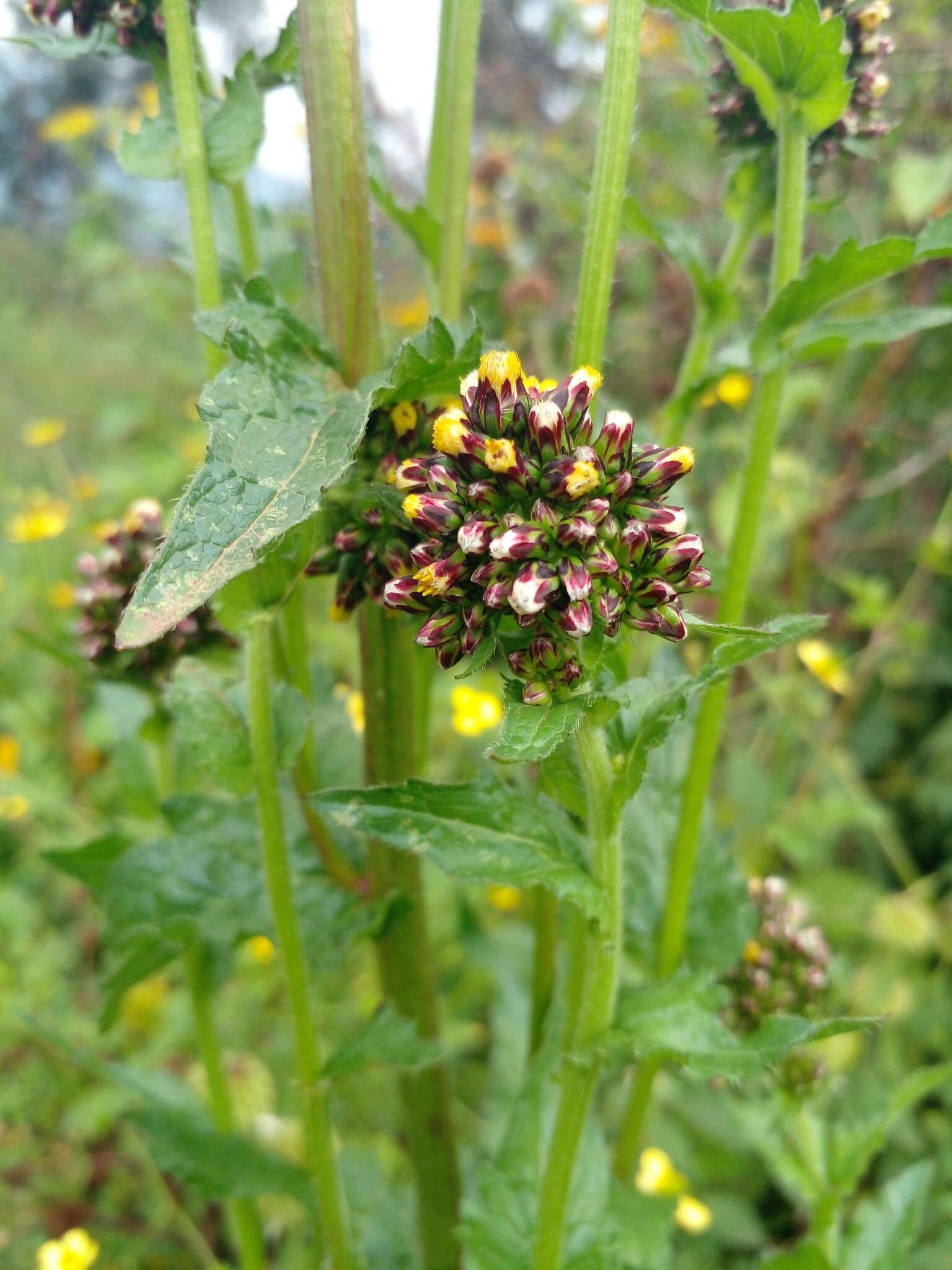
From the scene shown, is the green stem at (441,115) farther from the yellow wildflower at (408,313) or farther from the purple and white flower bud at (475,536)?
the yellow wildflower at (408,313)

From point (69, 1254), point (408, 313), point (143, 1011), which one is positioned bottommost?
point (69, 1254)

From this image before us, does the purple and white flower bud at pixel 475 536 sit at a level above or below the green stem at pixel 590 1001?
above

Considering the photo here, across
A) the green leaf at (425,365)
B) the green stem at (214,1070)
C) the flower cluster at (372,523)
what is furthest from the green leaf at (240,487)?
the green stem at (214,1070)

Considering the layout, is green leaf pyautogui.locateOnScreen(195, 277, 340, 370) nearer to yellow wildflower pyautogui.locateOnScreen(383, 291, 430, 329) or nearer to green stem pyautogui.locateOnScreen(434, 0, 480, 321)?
green stem pyautogui.locateOnScreen(434, 0, 480, 321)

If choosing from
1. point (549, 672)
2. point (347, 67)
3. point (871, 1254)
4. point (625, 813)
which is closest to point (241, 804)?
point (625, 813)

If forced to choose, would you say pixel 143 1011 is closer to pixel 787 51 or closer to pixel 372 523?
pixel 372 523

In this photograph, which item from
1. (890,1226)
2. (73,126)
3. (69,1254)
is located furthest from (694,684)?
(73,126)

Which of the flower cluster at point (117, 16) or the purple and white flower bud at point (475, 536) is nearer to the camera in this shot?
the purple and white flower bud at point (475, 536)
